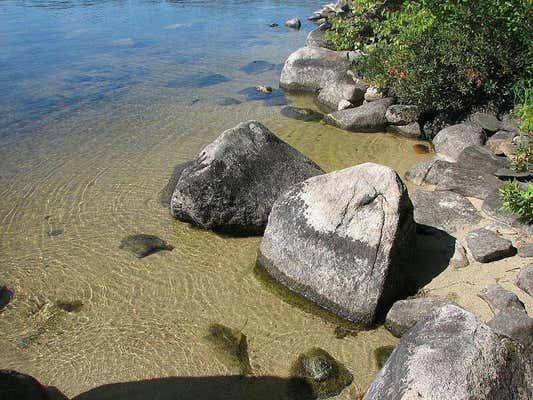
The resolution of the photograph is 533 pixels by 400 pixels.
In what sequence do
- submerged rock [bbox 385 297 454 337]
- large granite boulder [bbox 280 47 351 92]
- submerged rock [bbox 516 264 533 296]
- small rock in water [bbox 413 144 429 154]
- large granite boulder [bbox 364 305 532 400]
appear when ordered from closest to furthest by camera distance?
large granite boulder [bbox 364 305 532 400] → submerged rock [bbox 385 297 454 337] → submerged rock [bbox 516 264 533 296] → small rock in water [bbox 413 144 429 154] → large granite boulder [bbox 280 47 351 92]

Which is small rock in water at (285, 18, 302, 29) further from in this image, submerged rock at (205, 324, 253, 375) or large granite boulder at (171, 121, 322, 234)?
submerged rock at (205, 324, 253, 375)

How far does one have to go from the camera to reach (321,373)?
7.01 metres

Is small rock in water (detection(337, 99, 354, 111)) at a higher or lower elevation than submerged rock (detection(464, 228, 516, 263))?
higher

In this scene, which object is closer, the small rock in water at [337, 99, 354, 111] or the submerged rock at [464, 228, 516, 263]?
the submerged rock at [464, 228, 516, 263]

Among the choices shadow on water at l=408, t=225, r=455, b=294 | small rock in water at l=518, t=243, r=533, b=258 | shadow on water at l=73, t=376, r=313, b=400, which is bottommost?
shadow on water at l=73, t=376, r=313, b=400

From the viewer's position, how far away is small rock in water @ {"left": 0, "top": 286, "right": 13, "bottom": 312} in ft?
28.1

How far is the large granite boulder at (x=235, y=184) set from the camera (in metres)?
9.89

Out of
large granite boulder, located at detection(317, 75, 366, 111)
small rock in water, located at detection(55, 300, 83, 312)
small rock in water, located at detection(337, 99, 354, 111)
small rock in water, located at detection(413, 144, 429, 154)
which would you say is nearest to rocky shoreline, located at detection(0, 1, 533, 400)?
small rock in water, located at detection(413, 144, 429, 154)

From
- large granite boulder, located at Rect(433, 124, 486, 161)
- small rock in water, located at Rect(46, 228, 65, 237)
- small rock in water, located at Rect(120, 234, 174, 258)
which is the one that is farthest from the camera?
large granite boulder, located at Rect(433, 124, 486, 161)

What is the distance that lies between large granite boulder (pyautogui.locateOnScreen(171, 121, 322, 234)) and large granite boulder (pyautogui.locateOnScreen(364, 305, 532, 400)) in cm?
506

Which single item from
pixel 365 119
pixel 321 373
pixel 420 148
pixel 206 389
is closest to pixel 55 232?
pixel 206 389

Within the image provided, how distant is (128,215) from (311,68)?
11.0 meters

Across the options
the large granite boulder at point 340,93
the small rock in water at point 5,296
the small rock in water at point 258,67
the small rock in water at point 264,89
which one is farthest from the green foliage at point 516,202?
the small rock in water at point 258,67

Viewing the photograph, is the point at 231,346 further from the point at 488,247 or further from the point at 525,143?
the point at 525,143
